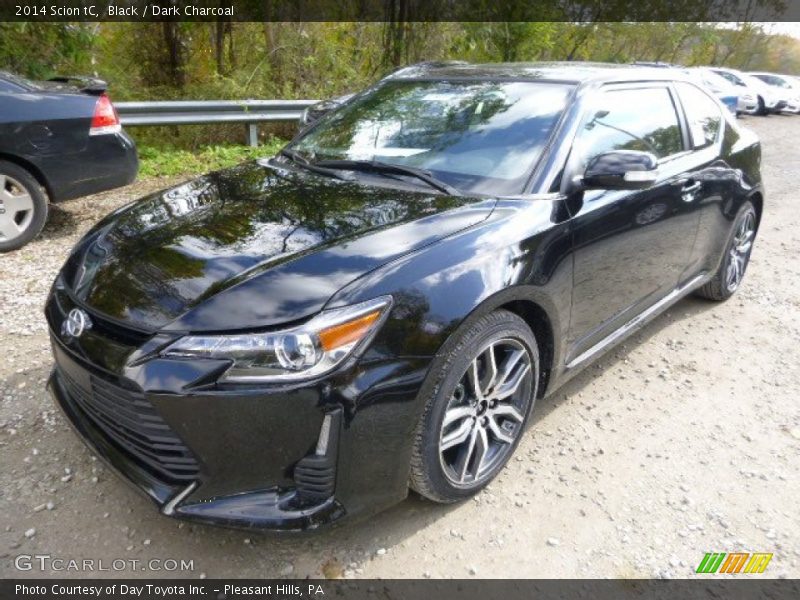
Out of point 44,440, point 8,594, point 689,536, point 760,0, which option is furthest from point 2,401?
point 760,0

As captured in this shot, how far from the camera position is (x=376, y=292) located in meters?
1.97

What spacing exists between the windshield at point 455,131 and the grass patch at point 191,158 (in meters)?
4.23

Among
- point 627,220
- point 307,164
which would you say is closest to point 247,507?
point 307,164

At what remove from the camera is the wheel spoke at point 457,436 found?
7.45ft

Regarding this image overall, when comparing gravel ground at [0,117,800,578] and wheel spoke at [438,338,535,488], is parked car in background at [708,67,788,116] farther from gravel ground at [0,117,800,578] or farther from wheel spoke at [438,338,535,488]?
wheel spoke at [438,338,535,488]

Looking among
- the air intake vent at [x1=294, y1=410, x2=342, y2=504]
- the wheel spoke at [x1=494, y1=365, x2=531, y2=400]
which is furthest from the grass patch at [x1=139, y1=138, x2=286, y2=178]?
the air intake vent at [x1=294, y1=410, x2=342, y2=504]

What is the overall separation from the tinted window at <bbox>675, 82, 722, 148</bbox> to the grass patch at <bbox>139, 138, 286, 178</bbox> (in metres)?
5.04

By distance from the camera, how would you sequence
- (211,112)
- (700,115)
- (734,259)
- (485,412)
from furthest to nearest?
(211,112) → (734,259) → (700,115) → (485,412)

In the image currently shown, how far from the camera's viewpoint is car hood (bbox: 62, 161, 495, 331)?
1.94 meters

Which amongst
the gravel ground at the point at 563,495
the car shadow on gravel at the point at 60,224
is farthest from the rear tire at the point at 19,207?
the gravel ground at the point at 563,495

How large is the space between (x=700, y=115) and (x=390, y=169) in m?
2.32

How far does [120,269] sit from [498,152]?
5.54ft

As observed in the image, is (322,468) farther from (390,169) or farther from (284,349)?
(390,169)

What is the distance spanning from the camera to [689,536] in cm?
238
